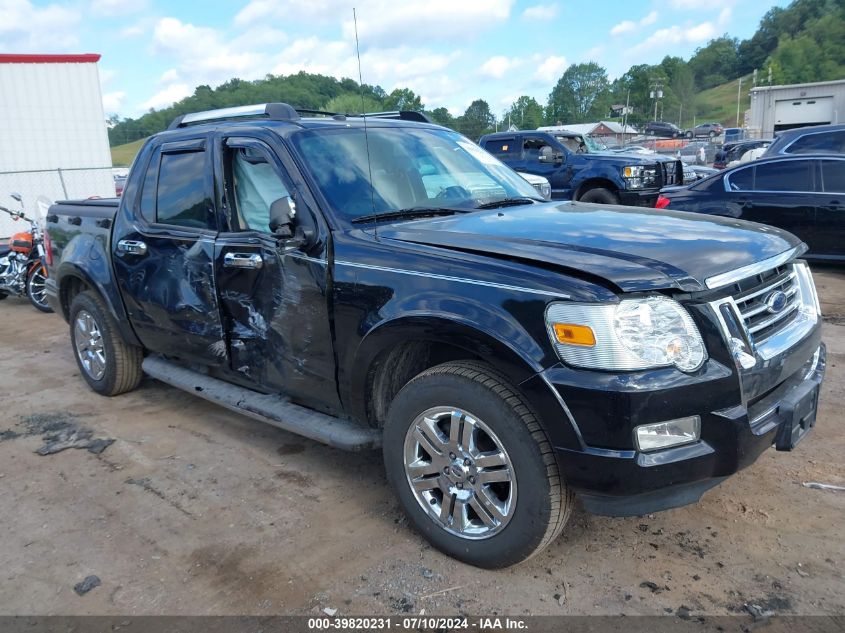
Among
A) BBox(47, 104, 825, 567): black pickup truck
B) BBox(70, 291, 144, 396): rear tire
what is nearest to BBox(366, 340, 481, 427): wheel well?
BBox(47, 104, 825, 567): black pickup truck

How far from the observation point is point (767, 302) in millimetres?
2848

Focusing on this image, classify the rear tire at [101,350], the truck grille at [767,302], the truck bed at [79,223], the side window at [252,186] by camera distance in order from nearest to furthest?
the truck grille at [767,302], the side window at [252,186], the truck bed at [79,223], the rear tire at [101,350]

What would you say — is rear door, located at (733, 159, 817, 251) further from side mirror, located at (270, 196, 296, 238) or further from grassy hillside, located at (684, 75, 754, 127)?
grassy hillside, located at (684, 75, 754, 127)

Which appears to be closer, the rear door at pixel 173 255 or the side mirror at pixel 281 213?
the side mirror at pixel 281 213

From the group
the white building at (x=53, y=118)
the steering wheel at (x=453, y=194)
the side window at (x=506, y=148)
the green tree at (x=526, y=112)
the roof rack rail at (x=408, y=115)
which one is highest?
the green tree at (x=526, y=112)

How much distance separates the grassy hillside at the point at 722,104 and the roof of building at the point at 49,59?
334 ft

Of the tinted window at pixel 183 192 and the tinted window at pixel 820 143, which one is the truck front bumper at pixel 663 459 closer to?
the tinted window at pixel 183 192

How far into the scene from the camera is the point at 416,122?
445 cm

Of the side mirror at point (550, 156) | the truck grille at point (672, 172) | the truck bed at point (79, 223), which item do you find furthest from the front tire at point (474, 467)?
the truck grille at point (672, 172)

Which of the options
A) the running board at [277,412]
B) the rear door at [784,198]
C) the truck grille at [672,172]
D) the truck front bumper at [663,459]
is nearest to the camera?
the truck front bumper at [663,459]

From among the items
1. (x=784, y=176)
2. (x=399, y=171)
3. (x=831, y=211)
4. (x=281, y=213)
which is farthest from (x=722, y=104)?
(x=281, y=213)

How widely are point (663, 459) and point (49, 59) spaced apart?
74.0ft

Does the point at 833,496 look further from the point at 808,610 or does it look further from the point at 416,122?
the point at 416,122

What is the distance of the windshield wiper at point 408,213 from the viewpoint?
133 inches
